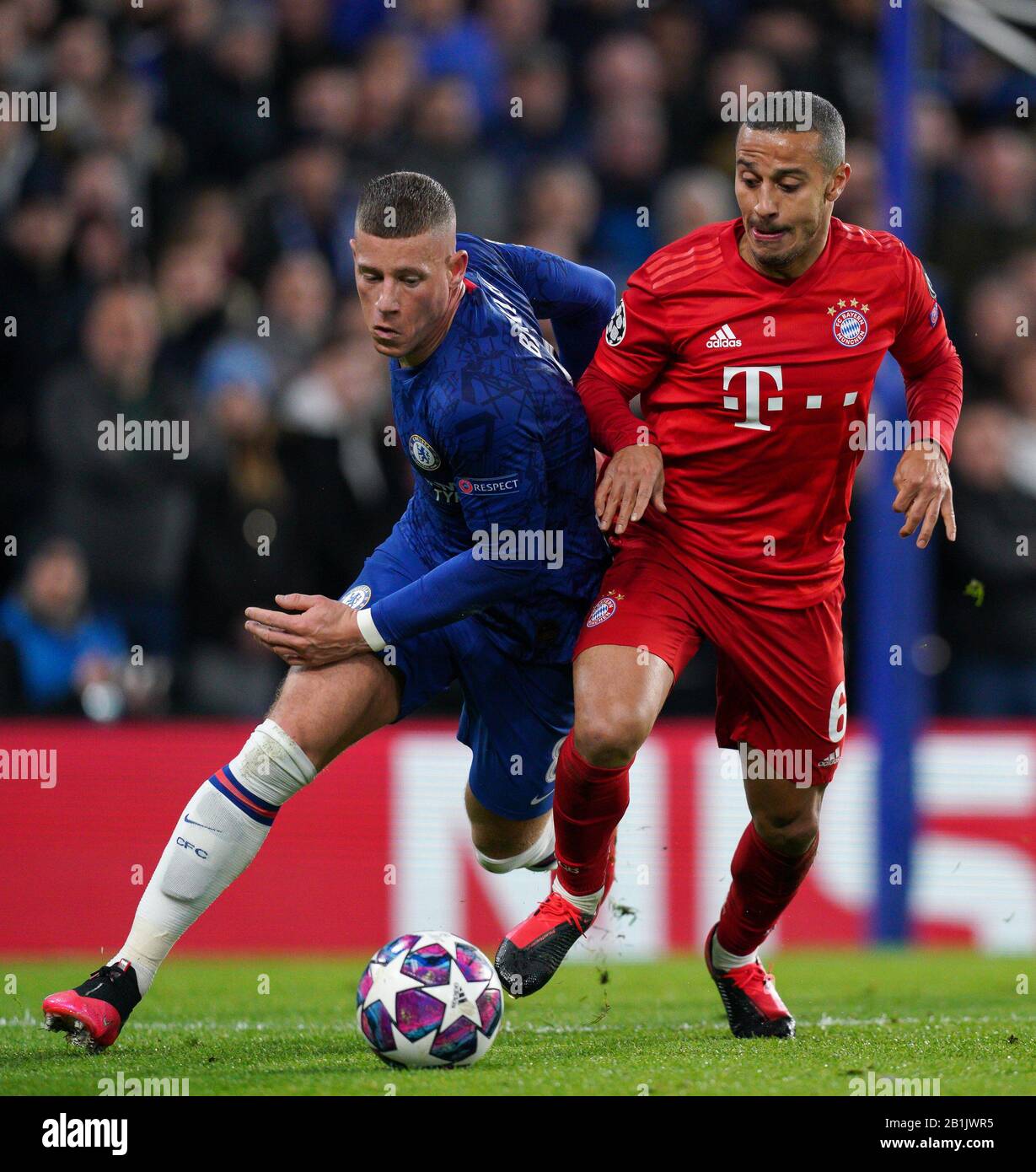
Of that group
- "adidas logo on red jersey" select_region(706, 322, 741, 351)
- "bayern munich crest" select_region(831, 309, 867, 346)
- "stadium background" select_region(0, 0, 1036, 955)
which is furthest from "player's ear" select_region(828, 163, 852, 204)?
"stadium background" select_region(0, 0, 1036, 955)

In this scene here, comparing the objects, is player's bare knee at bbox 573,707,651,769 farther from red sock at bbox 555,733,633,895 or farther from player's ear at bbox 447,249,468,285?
player's ear at bbox 447,249,468,285

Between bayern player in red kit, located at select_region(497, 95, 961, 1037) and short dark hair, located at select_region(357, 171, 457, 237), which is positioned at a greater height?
short dark hair, located at select_region(357, 171, 457, 237)

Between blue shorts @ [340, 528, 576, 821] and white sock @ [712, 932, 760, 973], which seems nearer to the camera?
blue shorts @ [340, 528, 576, 821]

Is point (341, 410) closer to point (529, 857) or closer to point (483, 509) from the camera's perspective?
point (529, 857)

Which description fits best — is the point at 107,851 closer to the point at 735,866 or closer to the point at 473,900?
the point at 473,900

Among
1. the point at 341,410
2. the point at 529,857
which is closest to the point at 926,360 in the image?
the point at 529,857

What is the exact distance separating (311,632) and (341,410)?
4332mm

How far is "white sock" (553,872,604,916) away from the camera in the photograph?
216 inches

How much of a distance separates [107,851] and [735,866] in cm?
379

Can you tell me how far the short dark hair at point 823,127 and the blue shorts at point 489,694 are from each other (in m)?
1.65

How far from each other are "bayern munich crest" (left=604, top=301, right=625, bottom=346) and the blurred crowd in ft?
A: 12.6

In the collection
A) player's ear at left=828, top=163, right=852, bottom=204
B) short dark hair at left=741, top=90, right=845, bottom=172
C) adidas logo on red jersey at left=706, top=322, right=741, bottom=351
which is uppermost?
short dark hair at left=741, top=90, right=845, bottom=172

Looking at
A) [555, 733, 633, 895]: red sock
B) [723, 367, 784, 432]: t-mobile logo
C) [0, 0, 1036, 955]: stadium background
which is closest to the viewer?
[723, 367, 784, 432]: t-mobile logo

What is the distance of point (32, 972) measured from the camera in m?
7.39
